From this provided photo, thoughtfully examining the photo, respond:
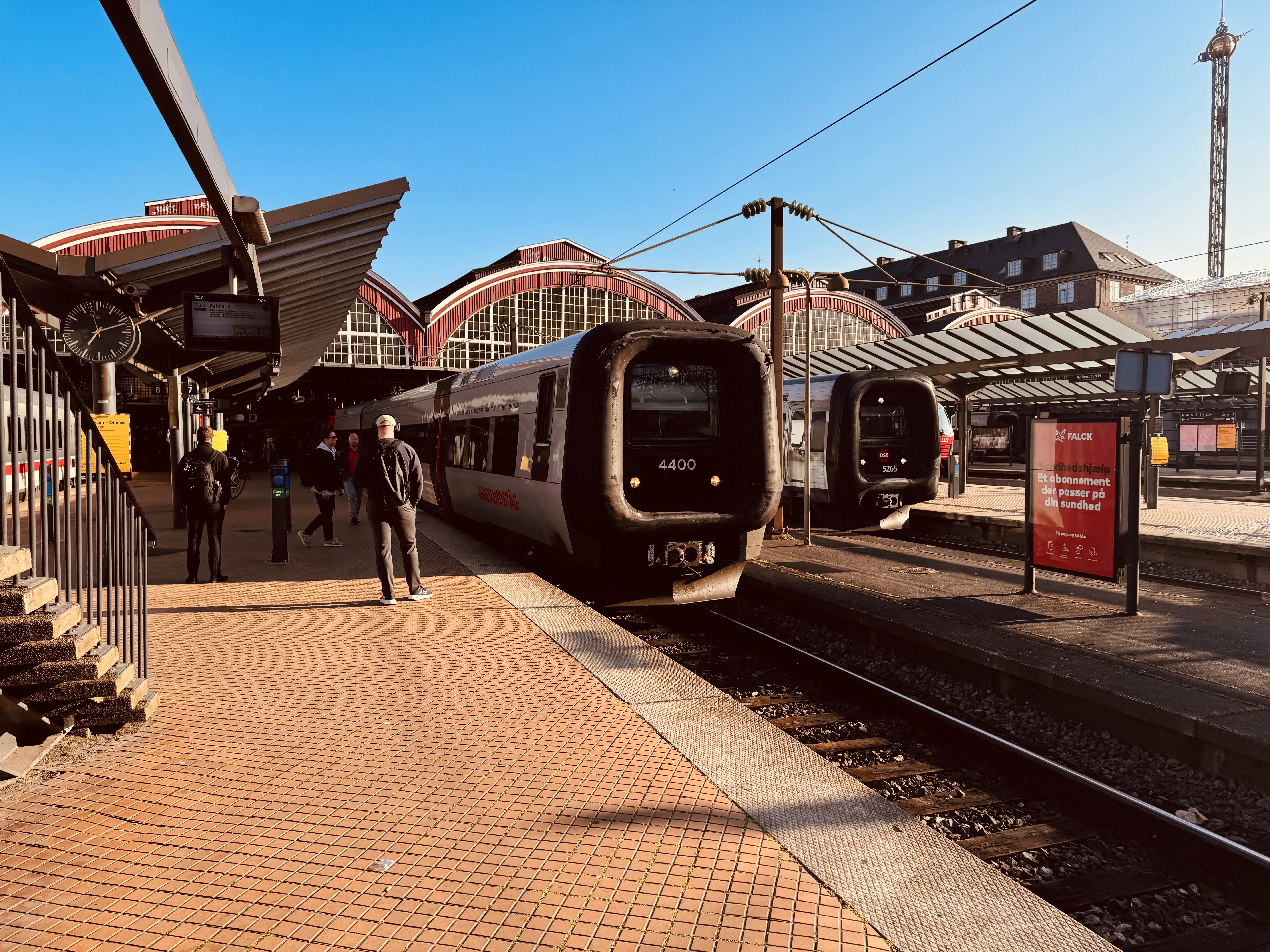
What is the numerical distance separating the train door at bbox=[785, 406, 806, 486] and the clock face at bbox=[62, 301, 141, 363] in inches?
426

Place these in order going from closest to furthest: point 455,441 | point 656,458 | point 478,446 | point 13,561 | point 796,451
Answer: point 13,561
point 656,458
point 478,446
point 455,441
point 796,451

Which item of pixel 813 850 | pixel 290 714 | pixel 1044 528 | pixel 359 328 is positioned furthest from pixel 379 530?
pixel 359 328

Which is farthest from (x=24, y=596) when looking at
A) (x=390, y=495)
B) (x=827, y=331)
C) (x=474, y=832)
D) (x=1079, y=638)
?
(x=827, y=331)

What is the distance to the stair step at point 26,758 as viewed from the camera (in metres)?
3.90

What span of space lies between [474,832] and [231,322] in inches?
386

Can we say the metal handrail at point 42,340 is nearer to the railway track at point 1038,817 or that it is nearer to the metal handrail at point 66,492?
the metal handrail at point 66,492

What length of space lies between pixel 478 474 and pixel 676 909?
9475mm

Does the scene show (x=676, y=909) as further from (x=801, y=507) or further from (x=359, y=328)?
(x=359, y=328)

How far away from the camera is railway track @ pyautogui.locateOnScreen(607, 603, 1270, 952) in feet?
12.0

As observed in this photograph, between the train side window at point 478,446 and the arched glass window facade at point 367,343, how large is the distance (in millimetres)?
28510

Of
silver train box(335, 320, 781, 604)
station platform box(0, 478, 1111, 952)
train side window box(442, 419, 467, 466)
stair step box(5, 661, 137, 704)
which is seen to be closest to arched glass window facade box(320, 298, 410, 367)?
train side window box(442, 419, 467, 466)

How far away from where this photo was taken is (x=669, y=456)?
27.6ft

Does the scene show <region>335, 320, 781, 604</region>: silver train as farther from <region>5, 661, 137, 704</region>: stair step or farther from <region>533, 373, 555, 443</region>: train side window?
<region>5, 661, 137, 704</region>: stair step

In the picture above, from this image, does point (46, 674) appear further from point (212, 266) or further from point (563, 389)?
point (212, 266)
